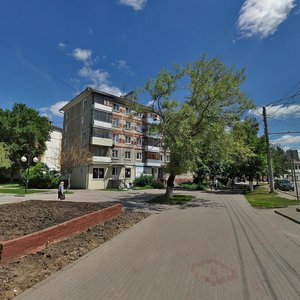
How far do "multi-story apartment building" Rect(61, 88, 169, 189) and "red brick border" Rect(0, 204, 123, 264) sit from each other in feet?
97.9

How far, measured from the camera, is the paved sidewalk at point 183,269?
14.3ft

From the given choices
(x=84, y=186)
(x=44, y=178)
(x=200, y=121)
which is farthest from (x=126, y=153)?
(x=200, y=121)

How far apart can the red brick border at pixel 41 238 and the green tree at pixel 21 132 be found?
38770 mm

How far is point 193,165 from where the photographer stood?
19.9 m

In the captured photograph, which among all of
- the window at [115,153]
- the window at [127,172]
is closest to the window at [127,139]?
the window at [115,153]

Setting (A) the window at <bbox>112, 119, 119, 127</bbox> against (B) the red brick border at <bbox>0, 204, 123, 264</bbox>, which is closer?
(B) the red brick border at <bbox>0, 204, 123, 264</bbox>

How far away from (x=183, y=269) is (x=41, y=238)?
11.0 ft

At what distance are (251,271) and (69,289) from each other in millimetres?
3440

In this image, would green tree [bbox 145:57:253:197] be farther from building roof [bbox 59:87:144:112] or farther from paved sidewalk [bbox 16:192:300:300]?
building roof [bbox 59:87:144:112]

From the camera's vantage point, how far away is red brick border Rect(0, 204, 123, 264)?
5377mm

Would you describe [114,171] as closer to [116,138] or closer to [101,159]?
[101,159]

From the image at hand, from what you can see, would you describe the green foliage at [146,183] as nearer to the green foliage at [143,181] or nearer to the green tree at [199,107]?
the green foliage at [143,181]

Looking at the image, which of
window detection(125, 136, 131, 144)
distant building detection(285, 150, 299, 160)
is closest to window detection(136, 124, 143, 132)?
window detection(125, 136, 131, 144)

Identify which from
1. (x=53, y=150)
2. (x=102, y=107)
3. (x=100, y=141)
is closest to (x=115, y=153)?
(x=100, y=141)
